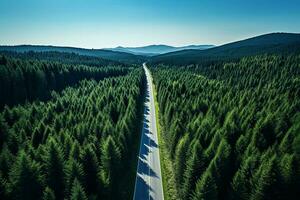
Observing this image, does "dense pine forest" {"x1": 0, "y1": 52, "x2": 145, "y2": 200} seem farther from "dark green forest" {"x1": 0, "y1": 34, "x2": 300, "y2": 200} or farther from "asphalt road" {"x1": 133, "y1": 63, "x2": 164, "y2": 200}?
"asphalt road" {"x1": 133, "y1": 63, "x2": 164, "y2": 200}

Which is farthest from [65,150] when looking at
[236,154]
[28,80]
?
[28,80]

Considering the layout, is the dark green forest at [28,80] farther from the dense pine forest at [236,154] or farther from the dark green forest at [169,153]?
the dense pine forest at [236,154]

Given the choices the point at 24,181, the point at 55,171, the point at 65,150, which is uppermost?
the point at 24,181

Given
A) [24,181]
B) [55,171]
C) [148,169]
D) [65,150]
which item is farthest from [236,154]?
[24,181]

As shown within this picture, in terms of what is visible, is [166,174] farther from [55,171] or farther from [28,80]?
[28,80]

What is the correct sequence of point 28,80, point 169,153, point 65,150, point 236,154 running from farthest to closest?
point 28,80, point 169,153, point 65,150, point 236,154

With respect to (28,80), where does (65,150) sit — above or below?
below

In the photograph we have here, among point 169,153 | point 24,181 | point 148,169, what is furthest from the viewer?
point 169,153

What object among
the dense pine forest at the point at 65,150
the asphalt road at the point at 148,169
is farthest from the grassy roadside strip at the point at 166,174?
the dense pine forest at the point at 65,150

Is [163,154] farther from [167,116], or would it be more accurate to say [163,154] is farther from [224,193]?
[224,193]

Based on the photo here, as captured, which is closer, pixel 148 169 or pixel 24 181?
pixel 24 181

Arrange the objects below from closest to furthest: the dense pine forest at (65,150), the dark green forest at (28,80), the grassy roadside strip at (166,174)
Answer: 1. the dense pine forest at (65,150)
2. the grassy roadside strip at (166,174)
3. the dark green forest at (28,80)

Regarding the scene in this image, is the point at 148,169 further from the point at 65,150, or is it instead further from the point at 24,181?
the point at 24,181
